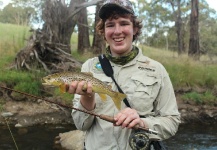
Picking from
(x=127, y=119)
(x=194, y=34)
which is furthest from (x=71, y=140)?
(x=194, y=34)

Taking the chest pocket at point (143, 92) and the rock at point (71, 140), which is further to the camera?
the rock at point (71, 140)

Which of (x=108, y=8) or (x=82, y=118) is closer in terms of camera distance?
(x=82, y=118)

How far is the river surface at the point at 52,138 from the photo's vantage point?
7934 mm

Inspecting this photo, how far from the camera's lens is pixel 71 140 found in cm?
802

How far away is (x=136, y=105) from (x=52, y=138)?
6194 mm

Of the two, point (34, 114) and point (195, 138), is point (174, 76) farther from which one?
point (34, 114)

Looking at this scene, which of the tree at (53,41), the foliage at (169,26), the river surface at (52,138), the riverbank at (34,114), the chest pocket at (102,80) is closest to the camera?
the chest pocket at (102,80)

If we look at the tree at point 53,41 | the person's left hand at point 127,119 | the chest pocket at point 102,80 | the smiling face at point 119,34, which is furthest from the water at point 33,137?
the person's left hand at point 127,119

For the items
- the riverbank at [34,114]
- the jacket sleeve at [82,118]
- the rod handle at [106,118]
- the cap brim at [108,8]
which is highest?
the cap brim at [108,8]

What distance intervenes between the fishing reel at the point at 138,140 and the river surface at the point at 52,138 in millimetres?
5638

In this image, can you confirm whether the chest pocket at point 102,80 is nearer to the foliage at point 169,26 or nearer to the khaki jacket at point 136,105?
the khaki jacket at point 136,105

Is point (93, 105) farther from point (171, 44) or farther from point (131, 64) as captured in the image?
point (171, 44)

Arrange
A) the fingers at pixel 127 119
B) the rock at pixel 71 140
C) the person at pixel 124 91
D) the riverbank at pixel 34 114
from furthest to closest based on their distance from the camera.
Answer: the riverbank at pixel 34 114 < the rock at pixel 71 140 < the person at pixel 124 91 < the fingers at pixel 127 119

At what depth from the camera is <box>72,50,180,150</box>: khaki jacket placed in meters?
2.67
